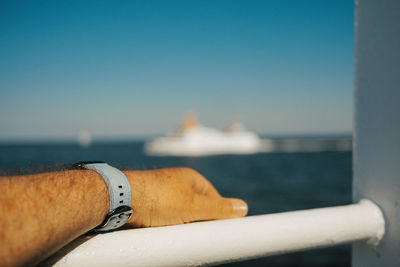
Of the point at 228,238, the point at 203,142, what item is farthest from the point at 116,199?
the point at 203,142

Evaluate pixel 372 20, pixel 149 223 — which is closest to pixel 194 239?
Answer: pixel 149 223

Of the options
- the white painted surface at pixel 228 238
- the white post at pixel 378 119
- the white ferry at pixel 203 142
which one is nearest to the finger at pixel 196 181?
the white painted surface at pixel 228 238

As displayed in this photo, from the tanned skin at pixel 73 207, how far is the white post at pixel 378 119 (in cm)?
43

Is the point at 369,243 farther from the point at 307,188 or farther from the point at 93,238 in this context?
the point at 307,188

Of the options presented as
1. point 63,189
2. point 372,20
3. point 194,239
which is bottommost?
point 194,239

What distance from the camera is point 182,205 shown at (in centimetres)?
85

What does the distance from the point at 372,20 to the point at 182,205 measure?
0.78 m

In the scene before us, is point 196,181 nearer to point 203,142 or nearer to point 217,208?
point 217,208

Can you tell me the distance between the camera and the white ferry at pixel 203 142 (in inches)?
1988

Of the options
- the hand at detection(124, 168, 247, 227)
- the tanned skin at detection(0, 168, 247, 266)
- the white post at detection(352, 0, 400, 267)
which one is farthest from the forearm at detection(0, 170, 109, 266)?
the white post at detection(352, 0, 400, 267)

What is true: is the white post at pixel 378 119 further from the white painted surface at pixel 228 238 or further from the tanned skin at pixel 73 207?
the tanned skin at pixel 73 207

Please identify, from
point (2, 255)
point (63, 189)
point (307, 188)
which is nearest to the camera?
point (2, 255)

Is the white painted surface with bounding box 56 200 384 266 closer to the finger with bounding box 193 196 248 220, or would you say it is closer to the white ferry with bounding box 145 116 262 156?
the finger with bounding box 193 196 248 220

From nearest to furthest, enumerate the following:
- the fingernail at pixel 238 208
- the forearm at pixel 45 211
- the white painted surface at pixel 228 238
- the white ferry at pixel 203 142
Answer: the forearm at pixel 45 211
the white painted surface at pixel 228 238
the fingernail at pixel 238 208
the white ferry at pixel 203 142
